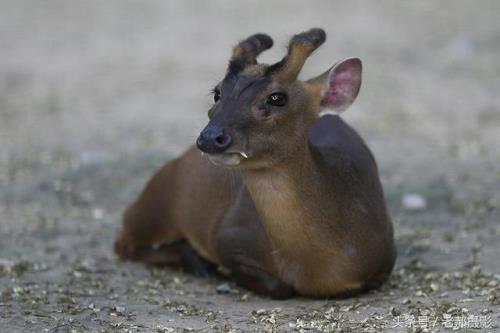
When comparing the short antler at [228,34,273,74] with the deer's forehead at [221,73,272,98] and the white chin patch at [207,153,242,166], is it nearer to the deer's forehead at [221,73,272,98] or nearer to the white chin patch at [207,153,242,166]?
the deer's forehead at [221,73,272,98]

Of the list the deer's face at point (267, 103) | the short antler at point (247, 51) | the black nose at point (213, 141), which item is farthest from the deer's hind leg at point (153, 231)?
the black nose at point (213, 141)

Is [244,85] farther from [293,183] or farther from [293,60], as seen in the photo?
[293,183]

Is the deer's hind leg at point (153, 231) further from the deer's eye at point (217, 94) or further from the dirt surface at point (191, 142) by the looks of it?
the deer's eye at point (217, 94)

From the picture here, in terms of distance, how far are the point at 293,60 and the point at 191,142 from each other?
5383 mm

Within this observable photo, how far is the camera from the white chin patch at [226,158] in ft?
19.6

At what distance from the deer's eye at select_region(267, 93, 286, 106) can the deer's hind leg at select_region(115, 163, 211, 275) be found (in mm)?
2184

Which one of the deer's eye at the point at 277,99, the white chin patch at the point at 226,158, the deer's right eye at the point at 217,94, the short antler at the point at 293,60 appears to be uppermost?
the short antler at the point at 293,60

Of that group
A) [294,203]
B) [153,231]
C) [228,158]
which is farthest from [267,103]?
[153,231]

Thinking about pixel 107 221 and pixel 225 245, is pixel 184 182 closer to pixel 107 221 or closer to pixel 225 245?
pixel 225 245

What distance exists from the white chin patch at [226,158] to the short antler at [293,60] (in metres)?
0.65

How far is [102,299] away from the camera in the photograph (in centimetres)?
684

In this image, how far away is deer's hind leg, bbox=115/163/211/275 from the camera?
27.3 feet

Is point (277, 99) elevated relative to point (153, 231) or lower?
elevated

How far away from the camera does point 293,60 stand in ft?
21.4
